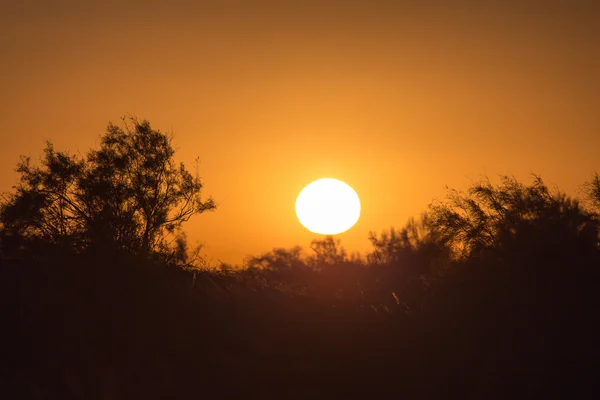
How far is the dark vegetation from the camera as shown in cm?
2923

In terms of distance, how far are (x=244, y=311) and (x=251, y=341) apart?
2.14 metres

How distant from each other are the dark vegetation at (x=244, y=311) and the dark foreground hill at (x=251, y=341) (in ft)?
0.24

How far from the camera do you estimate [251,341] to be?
1303 inches

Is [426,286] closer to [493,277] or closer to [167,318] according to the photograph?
[493,277]

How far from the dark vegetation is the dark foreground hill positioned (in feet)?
0.24

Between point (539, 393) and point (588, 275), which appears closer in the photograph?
point (539, 393)

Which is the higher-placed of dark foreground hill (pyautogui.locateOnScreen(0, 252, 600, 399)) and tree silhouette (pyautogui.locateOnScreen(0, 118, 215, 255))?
tree silhouette (pyautogui.locateOnScreen(0, 118, 215, 255))

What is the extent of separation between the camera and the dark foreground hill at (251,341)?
92.9ft

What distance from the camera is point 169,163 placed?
161 feet

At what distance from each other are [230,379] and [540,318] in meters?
16.6

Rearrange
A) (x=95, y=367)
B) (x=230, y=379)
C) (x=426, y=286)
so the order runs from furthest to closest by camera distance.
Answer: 1. (x=426, y=286)
2. (x=230, y=379)
3. (x=95, y=367)

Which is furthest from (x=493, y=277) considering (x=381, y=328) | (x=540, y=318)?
(x=381, y=328)

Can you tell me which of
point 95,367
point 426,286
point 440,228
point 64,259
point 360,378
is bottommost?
point 95,367

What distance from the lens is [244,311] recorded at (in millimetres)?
34906
